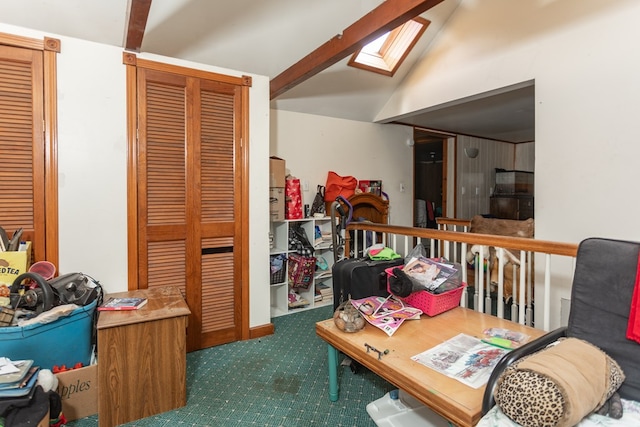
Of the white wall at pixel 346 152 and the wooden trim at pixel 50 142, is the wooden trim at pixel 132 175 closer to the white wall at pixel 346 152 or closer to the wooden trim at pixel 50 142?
the wooden trim at pixel 50 142

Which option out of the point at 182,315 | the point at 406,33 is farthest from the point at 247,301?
the point at 406,33

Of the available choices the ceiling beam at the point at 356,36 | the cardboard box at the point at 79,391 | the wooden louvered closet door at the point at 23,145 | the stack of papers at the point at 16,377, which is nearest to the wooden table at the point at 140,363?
the cardboard box at the point at 79,391

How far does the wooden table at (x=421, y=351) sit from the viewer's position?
3.66ft

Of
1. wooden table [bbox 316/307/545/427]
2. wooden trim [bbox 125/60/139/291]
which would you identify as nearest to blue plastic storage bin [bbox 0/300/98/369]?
wooden trim [bbox 125/60/139/291]

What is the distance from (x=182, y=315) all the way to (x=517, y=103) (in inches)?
168

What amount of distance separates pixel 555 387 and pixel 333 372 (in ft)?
3.93

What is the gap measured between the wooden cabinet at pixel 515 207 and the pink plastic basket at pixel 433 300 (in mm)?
4193

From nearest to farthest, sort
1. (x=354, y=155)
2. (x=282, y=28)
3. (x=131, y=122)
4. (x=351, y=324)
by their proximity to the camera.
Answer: (x=351, y=324)
(x=131, y=122)
(x=282, y=28)
(x=354, y=155)

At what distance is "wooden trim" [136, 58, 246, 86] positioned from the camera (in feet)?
8.08

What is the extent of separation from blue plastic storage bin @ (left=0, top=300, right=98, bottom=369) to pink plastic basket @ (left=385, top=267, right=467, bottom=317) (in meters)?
1.77

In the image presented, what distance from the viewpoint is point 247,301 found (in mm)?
2908

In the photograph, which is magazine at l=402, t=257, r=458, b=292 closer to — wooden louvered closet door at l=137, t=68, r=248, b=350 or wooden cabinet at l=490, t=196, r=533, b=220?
wooden louvered closet door at l=137, t=68, r=248, b=350

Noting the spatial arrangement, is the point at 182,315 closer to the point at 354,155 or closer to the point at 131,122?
the point at 131,122

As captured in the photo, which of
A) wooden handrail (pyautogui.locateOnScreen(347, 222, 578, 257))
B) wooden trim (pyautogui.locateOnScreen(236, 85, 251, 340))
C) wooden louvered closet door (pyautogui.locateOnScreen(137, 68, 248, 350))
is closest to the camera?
wooden handrail (pyautogui.locateOnScreen(347, 222, 578, 257))
